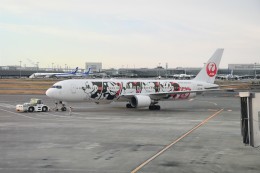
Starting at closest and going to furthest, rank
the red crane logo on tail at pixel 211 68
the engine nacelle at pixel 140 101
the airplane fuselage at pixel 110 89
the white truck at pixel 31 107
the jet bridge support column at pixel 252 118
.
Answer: the jet bridge support column at pixel 252 118, the white truck at pixel 31 107, the airplane fuselage at pixel 110 89, the engine nacelle at pixel 140 101, the red crane logo on tail at pixel 211 68

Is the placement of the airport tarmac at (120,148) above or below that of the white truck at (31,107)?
Result: below

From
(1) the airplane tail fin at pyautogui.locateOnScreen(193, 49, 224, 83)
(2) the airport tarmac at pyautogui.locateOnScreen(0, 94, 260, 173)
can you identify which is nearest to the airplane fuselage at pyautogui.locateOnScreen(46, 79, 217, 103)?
(1) the airplane tail fin at pyautogui.locateOnScreen(193, 49, 224, 83)

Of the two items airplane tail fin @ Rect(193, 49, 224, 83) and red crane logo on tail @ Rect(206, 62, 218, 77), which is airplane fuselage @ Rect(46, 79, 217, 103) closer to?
airplane tail fin @ Rect(193, 49, 224, 83)

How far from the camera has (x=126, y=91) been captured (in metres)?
44.5

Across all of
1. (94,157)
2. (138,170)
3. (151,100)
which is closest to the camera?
(138,170)

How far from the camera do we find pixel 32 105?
1612 inches

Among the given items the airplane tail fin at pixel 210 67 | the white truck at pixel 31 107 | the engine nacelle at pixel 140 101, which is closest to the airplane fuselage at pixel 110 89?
the engine nacelle at pixel 140 101

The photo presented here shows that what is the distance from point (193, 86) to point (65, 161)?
118 ft

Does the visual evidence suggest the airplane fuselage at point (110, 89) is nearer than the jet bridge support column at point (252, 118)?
No

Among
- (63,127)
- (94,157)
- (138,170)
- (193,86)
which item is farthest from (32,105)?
(138,170)

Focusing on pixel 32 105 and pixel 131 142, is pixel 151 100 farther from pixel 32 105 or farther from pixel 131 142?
pixel 131 142

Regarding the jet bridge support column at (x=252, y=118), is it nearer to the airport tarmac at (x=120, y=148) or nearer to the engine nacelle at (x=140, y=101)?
the airport tarmac at (x=120, y=148)

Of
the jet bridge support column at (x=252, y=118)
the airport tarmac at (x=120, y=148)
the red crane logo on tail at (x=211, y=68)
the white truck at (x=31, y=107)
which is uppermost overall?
the red crane logo on tail at (x=211, y=68)

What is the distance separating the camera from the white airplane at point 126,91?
136 ft
